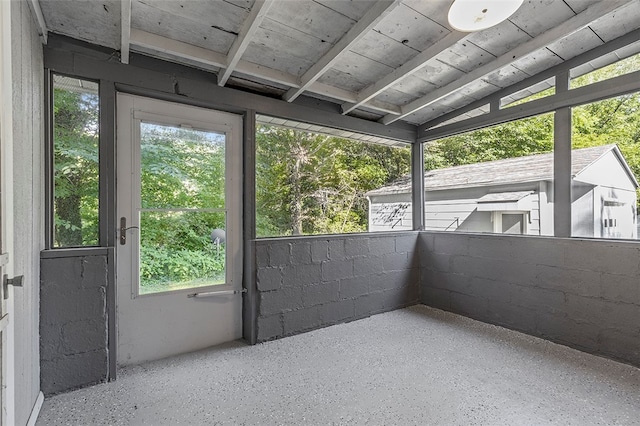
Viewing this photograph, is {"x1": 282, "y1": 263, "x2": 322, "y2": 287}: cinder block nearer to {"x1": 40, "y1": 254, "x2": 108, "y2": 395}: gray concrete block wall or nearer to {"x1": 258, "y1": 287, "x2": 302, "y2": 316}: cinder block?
{"x1": 258, "y1": 287, "x2": 302, "y2": 316}: cinder block

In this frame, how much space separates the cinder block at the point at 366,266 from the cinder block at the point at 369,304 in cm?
25

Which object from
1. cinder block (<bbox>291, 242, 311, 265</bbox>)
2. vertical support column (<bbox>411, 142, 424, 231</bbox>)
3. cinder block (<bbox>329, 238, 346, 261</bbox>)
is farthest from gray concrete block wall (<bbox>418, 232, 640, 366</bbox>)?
cinder block (<bbox>291, 242, 311, 265</bbox>)

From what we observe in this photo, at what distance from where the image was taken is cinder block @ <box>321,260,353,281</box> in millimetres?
3309

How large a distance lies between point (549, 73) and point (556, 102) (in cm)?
28

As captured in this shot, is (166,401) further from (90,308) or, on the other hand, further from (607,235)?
(607,235)

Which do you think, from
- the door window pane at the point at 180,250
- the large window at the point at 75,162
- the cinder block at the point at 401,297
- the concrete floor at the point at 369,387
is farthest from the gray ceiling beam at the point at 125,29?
the cinder block at the point at 401,297

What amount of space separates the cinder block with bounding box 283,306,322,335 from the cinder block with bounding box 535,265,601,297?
2.09 metres

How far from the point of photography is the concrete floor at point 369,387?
1.87m

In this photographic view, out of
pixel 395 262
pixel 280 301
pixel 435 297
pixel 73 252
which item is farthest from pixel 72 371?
pixel 435 297

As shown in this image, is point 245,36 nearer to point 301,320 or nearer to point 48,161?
point 48,161

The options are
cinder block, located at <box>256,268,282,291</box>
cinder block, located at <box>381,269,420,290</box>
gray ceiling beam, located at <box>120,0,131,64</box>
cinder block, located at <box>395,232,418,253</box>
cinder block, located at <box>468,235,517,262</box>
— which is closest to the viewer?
gray ceiling beam, located at <box>120,0,131,64</box>

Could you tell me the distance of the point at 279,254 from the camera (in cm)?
302

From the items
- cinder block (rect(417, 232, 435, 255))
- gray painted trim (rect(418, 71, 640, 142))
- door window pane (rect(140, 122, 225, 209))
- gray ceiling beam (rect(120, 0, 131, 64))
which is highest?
gray ceiling beam (rect(120, 0, 131, 64))

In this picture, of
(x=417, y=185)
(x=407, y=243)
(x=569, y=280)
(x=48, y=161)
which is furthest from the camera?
(x=417, y=185)
